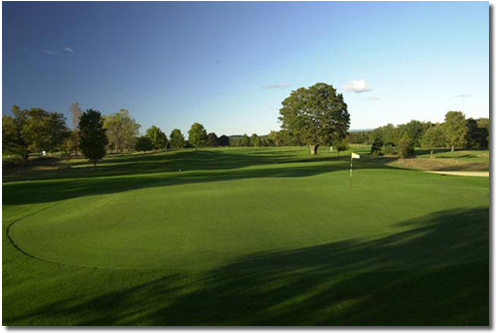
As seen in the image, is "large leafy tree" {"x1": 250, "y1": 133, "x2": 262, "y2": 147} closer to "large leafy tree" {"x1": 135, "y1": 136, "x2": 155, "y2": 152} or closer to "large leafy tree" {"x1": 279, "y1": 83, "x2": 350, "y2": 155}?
"large leafy tree" {"x1": 135, "y1": 136, "x2": 155, "y2": 152}

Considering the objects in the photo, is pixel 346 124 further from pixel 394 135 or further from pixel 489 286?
pixel 489 286

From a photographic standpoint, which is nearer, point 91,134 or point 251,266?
point 251,266

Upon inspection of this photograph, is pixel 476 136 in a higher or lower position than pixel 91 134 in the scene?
higher

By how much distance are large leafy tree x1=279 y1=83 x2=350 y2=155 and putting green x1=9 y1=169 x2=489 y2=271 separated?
157 feet

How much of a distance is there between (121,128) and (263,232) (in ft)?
306

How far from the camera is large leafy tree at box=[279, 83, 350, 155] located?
63156 mm

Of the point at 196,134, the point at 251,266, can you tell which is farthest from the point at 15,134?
the point at 251,266

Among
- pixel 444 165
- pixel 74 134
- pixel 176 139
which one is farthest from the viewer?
pixel 176 139

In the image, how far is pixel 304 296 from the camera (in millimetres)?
5707

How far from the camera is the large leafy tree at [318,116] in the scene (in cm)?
6316

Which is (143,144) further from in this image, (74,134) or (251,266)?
(251,266)

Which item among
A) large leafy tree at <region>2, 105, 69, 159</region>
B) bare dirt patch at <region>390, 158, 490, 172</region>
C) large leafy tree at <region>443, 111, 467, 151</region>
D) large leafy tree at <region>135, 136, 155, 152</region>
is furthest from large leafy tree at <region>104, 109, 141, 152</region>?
large leafy tree at <region>443, 111, 467, 151</region>

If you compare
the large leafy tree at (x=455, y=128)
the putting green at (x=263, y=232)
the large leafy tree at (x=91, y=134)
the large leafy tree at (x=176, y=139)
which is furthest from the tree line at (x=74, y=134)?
the large leafy tree at (x=455, y=128)
